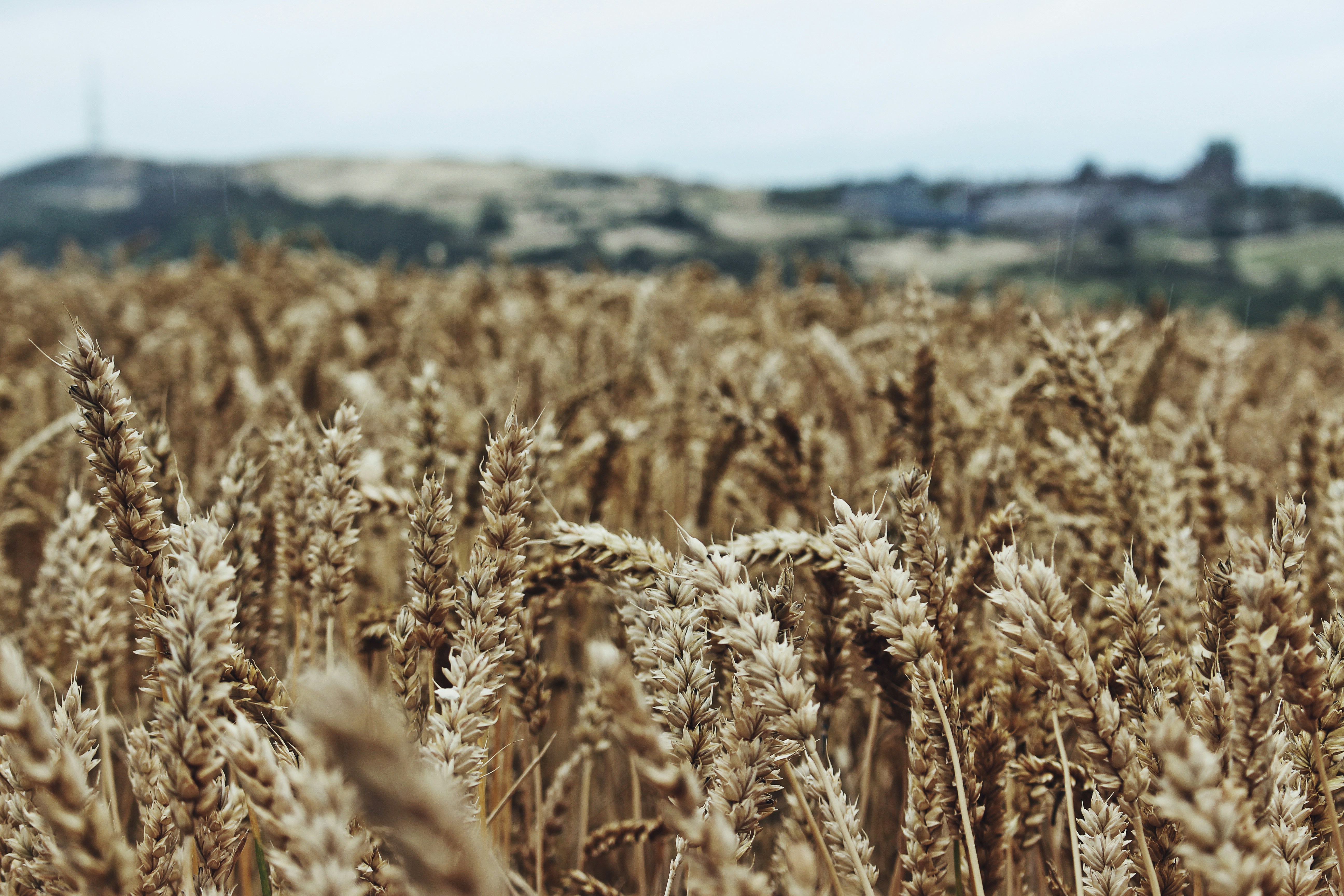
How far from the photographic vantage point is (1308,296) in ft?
60.1

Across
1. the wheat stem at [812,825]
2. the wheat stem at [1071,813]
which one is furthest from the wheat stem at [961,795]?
the wheat stem at [812,825]

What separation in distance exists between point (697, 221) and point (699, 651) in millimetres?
33397

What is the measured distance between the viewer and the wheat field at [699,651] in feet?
1.97

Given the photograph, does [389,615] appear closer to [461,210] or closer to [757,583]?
[757,583]

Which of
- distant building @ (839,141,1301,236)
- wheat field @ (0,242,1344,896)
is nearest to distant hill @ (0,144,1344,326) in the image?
distant building @ (839,141,1301,236)

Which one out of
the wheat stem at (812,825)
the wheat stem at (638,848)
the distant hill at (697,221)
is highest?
the distant hill at (697,221)

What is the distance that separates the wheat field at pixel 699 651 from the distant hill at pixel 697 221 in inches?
527

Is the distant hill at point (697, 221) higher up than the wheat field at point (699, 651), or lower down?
higher up

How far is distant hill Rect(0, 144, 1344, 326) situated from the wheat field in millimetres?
13395

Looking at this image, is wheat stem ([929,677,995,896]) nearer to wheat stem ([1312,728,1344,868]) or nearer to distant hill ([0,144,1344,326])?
wheat stem ([1312,728,1344,868])

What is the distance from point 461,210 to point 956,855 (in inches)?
1500

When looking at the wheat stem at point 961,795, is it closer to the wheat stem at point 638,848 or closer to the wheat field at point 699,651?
the wheat field at point 699,651

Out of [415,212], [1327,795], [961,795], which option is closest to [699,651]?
[961,795]

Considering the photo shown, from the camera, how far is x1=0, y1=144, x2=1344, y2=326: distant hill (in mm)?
→ 21797
